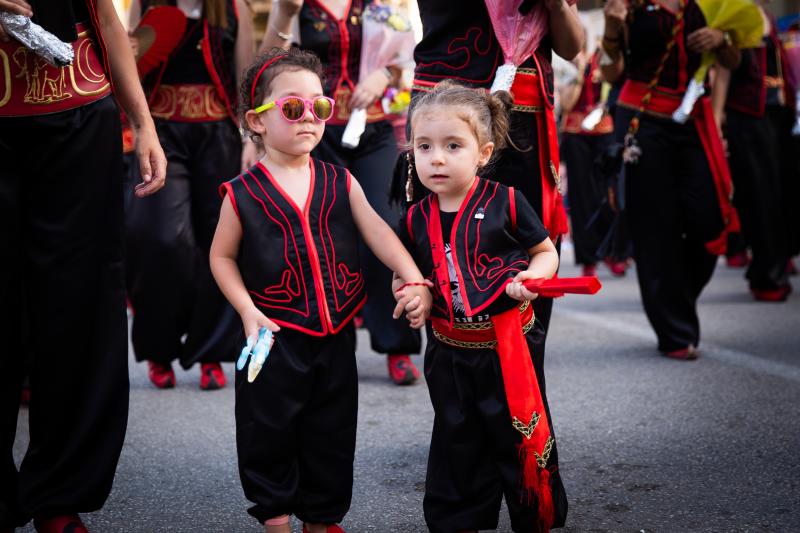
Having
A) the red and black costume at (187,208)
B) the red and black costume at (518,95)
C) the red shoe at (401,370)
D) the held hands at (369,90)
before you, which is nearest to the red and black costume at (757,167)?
the held hands at (369,90)

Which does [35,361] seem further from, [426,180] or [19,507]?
[426,180]

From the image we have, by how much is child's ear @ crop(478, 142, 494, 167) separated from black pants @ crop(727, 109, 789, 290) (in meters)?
5.14

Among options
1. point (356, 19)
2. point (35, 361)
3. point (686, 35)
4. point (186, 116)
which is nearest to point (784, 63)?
point (686, 35)

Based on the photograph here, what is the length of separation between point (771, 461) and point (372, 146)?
2473 mm

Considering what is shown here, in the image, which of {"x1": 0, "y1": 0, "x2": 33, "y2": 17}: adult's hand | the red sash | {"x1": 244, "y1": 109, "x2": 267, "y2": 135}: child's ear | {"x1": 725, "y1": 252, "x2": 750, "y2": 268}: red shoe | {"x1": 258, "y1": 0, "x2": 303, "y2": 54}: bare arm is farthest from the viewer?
{"x1": 725, "y1": 252, "x2": 750, "y2": 268}: red shoe

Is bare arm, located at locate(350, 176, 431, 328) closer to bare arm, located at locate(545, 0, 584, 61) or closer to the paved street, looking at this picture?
the paved street

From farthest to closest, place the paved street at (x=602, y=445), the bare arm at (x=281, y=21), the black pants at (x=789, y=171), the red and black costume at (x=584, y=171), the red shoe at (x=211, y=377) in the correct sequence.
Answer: the red and black costume at (x=584, y=171) < the black pants at (x=789, y=171) < the red shoe at (x=211, y=377) < the bare arm at (x=281, y=21) < the paved street at (x=602, y=445)

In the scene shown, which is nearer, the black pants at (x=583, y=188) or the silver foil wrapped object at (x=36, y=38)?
the silver foil wrapped object at (x=36, y=38)

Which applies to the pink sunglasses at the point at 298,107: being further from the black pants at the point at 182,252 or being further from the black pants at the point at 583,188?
the black pants at the point at 583,188

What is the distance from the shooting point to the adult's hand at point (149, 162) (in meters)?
3.03

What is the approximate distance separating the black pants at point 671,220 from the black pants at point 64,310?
10.9 ft

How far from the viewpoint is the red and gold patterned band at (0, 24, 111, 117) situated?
2.70 meters

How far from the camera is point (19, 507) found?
2873 millimetres

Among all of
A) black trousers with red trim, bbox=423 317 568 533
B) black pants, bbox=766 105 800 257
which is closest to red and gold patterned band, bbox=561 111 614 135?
black pants, bbox=766 105 800 257
